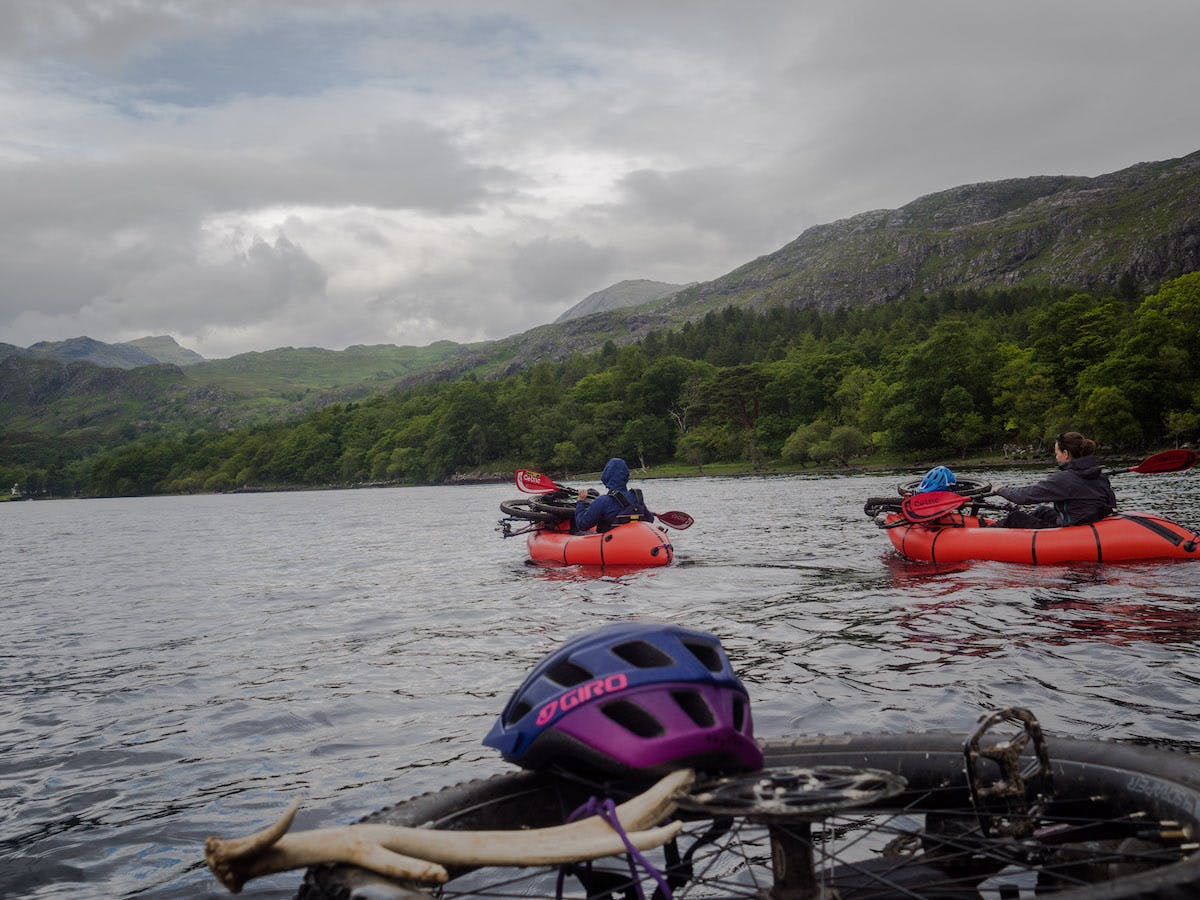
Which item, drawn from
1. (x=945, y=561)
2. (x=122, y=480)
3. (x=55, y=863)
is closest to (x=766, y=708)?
(x=55, y=863)

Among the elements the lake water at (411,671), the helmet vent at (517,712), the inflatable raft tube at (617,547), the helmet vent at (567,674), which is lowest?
the lake water at (411,671)

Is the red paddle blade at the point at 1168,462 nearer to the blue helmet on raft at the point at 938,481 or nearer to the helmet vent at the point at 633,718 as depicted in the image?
the blue helmet on raft at the point at 938,481

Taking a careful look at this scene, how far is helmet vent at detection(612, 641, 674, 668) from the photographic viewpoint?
3.03 metres

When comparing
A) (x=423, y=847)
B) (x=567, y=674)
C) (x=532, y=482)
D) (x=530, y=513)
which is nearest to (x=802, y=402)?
(x=532, y=482)

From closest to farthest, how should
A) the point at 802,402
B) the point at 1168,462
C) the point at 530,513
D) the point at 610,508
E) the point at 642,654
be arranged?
1. the point at 642,654
2. the point at 1168,462
3. the point at 610,508
4. the point at 530,513
5. the point at 802,402

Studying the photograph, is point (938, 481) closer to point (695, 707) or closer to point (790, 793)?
point (695, 707)

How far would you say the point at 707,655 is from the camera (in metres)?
3.16

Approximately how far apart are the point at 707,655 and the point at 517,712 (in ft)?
2.59

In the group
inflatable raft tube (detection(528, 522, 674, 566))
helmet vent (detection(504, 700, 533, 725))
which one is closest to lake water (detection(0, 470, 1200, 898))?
inflatable raft tube (detection(528, 522, 674, 566))

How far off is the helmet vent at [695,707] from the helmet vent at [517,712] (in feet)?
2.03

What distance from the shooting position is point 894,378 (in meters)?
106

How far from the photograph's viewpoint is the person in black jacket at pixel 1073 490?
47.3ft

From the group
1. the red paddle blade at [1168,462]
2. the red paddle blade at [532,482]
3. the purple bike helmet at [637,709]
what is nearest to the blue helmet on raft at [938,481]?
the red paddle blade at [1168,462]

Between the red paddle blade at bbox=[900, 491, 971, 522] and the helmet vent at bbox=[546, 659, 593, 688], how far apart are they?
14.8 meters
